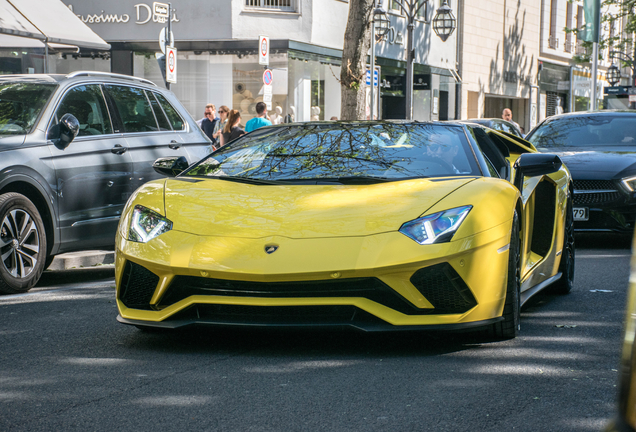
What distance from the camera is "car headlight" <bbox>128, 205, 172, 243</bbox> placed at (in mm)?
4633

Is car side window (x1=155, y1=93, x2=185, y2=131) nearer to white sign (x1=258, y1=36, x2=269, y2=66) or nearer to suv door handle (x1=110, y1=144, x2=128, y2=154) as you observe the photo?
suv door handle (x1=110, y1=144, x2=128, y2=154)

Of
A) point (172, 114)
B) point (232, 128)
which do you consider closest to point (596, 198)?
point (172, 114)

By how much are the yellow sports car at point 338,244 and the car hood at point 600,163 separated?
4622mm

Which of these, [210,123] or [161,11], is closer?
[161,11]

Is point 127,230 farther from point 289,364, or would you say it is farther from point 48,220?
point 48,220

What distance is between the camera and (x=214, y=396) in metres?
3.70

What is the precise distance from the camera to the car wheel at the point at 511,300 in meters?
4.63

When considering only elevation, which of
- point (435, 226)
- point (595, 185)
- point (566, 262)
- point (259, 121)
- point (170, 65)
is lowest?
point (566, 262)

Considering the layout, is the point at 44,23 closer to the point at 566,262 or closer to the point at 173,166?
the point at 173,166

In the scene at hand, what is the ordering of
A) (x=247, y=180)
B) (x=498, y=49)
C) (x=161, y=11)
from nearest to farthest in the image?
(x=247, y=180)
(x=161, y=11)
(x=498, y=49)

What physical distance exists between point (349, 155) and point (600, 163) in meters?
5.29

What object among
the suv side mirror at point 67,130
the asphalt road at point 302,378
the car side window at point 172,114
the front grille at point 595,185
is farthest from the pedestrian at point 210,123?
the asphalt road at point 302,378

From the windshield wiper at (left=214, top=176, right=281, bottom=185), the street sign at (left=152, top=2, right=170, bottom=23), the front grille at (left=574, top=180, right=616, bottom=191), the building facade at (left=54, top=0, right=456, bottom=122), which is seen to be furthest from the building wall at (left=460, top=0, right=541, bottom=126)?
the windshield wiper at (left=214, top=176, right=281, bottom=185)

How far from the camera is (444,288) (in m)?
4.31
